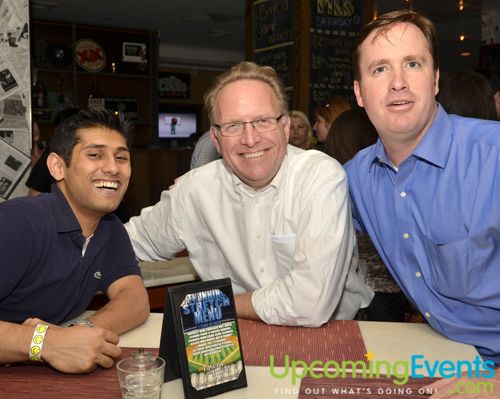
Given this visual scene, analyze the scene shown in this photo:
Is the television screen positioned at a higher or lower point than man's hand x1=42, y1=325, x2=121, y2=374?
higher

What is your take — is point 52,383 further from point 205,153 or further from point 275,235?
point 205,153

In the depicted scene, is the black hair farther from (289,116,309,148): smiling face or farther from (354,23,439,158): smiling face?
(289,116,309,148): smiling face

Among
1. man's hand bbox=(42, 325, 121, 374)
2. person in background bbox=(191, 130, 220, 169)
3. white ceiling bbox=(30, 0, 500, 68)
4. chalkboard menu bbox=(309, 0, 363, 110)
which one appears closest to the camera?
man's hand bbox=(42, 325, 121, 374)

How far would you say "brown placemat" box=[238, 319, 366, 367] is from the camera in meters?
1.39

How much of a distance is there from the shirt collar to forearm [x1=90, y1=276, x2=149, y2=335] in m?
0.93

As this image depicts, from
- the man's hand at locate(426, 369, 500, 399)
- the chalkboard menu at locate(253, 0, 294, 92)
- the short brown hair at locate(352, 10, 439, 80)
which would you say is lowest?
the man's hand at locate(426, 369, 500, 399)

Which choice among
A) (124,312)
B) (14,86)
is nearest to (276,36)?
(14,86)

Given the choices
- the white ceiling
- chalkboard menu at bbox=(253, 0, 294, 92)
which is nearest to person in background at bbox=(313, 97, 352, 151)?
chalkboard menu at bbox=(253, 0, 294, 92)

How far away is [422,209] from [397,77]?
1.29ft

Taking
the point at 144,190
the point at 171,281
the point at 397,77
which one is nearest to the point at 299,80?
the point at 144,190

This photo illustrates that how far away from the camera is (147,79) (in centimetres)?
877

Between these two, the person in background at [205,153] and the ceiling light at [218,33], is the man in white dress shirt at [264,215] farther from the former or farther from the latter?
the ceiling light at [218,33]

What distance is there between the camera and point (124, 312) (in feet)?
5.23
